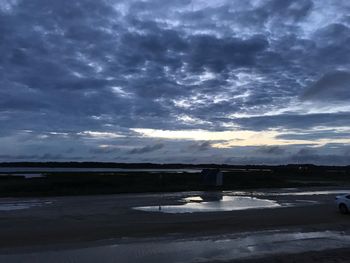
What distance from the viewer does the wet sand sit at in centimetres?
2025

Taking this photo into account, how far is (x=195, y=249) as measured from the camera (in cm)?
1773

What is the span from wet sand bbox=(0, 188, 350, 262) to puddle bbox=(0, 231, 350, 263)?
47.1 inches

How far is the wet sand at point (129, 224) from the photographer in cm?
2025

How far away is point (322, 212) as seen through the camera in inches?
1270

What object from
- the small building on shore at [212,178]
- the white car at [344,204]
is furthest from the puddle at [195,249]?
the small building on shore at [212,178]

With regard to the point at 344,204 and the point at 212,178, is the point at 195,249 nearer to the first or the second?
the point at 344,204

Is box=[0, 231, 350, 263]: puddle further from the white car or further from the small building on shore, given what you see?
the small building on shore

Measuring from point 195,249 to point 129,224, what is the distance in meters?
8.04

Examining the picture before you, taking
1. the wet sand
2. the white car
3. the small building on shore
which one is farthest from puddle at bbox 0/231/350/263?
the small building on shore

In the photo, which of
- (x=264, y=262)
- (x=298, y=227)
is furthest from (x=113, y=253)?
(x=298, y=227)

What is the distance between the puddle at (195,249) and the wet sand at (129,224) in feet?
3.92

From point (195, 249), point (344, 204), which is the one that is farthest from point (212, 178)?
point (195, 249)

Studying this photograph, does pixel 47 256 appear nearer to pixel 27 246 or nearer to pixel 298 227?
pixel 27 246

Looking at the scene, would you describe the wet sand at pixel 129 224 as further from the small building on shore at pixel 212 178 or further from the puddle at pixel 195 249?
the small building on shore at pixel 212 178
